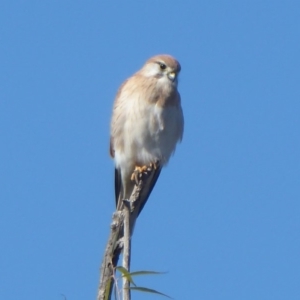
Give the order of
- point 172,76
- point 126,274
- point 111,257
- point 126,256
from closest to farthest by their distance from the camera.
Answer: point 126,274, point 126,256, point 111,257, point 172,76

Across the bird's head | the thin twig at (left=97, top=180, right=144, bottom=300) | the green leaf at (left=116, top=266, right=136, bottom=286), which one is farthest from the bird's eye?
the green leaf at (left=116, top=266, right=136, bottom=286)

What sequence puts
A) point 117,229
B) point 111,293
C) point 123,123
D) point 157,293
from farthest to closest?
point 123,123 → point 117,229 → point 111,293 → point 157,293

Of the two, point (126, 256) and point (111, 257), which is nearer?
point (126, 256)

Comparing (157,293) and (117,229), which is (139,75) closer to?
(117,229)

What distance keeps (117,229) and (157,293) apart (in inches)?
44.2

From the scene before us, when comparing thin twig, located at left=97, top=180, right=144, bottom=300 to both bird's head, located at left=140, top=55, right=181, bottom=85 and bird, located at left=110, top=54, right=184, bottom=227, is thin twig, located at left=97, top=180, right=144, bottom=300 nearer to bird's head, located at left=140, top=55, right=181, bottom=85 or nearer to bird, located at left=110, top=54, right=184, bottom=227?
bird, located at left=110, top=54, right=184, bottom=227

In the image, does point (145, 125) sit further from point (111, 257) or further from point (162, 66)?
point (111, 257)

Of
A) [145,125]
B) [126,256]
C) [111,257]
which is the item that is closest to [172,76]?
[145,125]

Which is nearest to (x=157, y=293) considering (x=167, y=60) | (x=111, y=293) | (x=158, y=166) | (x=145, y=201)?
(x=111, y=293)

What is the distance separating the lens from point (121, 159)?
648cm

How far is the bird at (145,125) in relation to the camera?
6191mm

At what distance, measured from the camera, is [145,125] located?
619 cm

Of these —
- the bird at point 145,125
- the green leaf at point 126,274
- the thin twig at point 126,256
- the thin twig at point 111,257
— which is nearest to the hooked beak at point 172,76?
the bird at point 145,125

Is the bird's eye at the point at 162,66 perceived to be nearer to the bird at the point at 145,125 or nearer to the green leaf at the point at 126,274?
the bird at the point at 145,125
